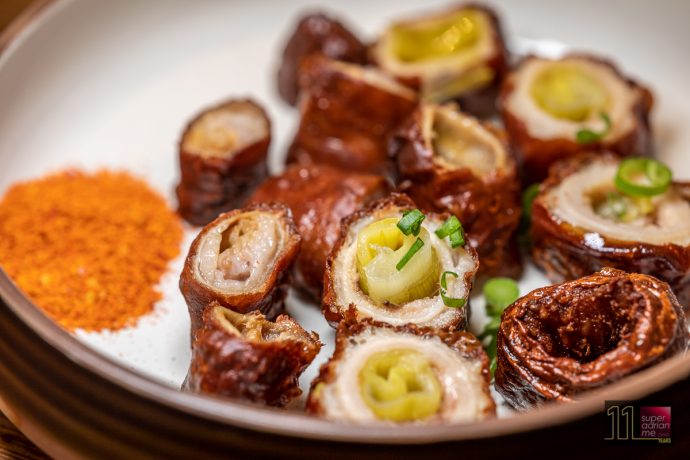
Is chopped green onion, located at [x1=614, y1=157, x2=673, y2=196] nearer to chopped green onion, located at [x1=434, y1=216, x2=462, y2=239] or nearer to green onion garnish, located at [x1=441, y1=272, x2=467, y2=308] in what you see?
chopped green onion, located at [x1=434, y1=216, x2=462, y2=239]

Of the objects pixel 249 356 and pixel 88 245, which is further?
pixel 88 245

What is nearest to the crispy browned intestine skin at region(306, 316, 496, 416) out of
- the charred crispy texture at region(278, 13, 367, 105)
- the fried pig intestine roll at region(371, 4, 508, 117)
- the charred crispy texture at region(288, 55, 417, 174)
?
the charred crispy texture at region(288, 55, 417, 174)

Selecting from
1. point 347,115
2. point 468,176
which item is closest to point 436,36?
point 347,115

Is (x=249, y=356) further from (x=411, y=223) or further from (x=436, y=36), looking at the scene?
(x=436, y=36)

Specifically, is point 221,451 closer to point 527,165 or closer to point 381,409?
point 381,409

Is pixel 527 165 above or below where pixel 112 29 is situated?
below

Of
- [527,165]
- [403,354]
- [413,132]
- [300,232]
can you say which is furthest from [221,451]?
[527,165]
